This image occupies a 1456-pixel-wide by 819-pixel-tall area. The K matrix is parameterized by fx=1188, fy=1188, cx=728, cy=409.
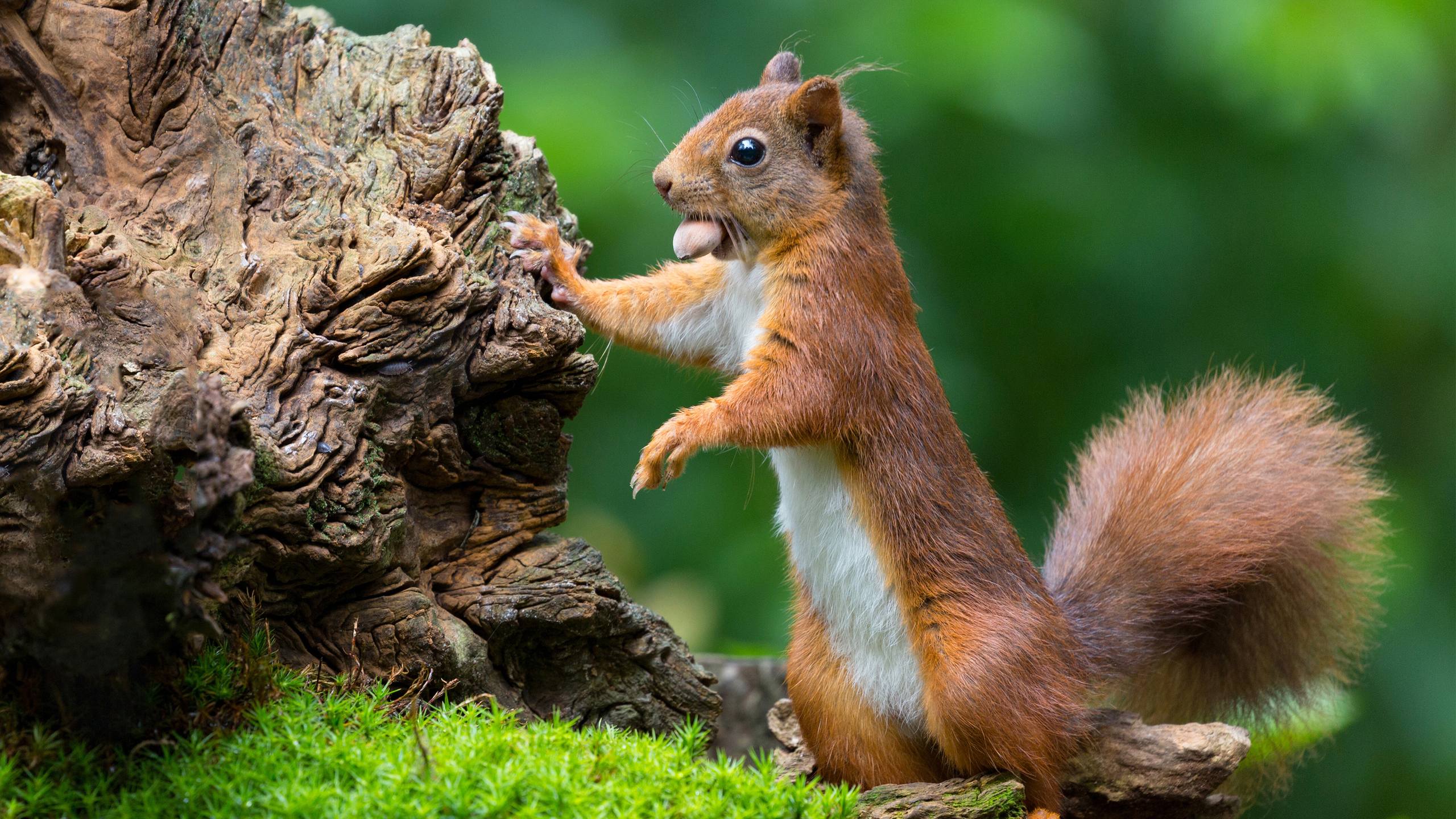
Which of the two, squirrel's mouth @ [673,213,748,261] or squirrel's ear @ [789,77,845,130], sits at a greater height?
squirrel's ear @ [789,77,845,130]

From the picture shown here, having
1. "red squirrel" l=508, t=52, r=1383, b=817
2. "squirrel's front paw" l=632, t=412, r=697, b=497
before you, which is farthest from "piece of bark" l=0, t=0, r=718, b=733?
"red squirrel" l=508, t=52, r=1383, b=817

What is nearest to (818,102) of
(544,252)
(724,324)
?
(724,324)

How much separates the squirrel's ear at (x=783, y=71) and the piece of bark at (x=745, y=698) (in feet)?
6.08

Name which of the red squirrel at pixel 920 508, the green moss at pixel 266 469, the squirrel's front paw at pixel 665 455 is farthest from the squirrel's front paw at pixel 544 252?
the green moss at pixel 266 469

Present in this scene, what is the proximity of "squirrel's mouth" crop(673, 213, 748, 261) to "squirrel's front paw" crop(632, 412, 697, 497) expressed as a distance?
450mm

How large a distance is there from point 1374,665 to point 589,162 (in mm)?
3567

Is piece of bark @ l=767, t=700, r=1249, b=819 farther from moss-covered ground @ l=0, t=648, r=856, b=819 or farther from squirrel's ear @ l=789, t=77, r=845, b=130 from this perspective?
squirrel's ear @ l=789, t=77, r=845, b=130

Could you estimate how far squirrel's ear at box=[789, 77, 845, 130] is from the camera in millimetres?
2771

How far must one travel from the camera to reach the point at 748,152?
2.81m

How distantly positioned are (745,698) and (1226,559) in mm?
1652

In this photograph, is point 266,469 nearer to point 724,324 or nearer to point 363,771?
point 363,771

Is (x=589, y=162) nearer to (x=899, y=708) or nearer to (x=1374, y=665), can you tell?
(x=899, y=708)

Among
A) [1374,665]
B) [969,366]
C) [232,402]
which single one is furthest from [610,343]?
[1374,665]

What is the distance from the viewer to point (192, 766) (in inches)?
72.4
